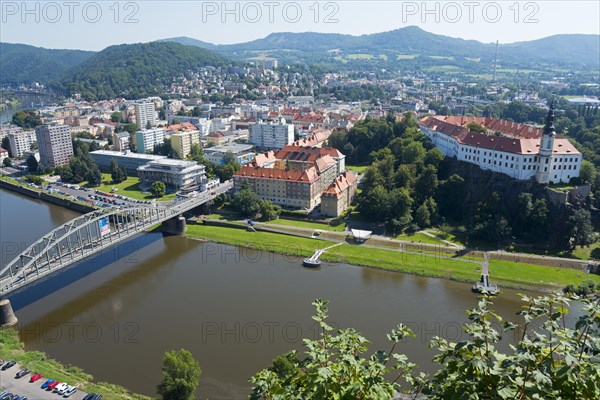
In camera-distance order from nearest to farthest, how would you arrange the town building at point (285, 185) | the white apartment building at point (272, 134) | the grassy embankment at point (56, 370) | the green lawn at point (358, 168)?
the grassy embankment at point (56, 370)
the town building at point (285, 185)
the green lawn at point (358, 168)
the white apartment building at point (272, 134)

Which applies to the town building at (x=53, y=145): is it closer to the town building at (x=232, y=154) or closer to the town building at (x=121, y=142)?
the town building at (x=121, y=142)

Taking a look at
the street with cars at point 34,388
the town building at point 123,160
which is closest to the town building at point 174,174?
the town building at point 123,160

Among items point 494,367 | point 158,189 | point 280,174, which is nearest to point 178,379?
point 494,367

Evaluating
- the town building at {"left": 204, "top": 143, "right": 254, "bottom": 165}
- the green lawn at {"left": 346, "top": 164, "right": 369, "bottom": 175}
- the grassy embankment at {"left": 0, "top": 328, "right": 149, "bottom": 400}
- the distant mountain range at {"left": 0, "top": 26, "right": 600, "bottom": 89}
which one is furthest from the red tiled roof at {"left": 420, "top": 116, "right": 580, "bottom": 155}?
the distant mountain range at {"left": 0, "top": 26, "right": 600, "bottom": 89}

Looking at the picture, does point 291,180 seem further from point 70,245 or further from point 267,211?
point 70,245

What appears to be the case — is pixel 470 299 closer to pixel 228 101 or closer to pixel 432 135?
pixel 432 135

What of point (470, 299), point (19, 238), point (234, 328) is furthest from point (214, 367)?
point (19, 238)
